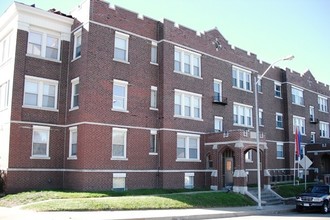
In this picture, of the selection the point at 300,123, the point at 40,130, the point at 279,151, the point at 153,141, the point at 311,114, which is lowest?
the point at 279,151

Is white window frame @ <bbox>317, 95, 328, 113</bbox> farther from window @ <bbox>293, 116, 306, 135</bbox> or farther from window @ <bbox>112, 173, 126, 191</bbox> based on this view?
window @ <bbox>112, 173, 126, 191</bbox>

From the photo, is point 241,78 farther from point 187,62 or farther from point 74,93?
point 74,93

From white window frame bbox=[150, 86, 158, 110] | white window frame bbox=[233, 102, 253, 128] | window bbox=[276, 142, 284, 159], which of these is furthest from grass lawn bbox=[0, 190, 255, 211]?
window bbox=[276, 142, 284, 159]

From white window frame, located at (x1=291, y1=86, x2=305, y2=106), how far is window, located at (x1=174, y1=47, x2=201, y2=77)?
17061 mm

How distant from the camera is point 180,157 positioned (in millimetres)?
29125

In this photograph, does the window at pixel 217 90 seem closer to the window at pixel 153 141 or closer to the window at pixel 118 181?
the window at pixel 153 141

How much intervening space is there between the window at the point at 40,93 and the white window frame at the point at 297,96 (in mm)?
28447

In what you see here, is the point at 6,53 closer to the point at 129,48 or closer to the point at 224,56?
the point at 129,48

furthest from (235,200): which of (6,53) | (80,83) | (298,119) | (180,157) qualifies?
(298,119)

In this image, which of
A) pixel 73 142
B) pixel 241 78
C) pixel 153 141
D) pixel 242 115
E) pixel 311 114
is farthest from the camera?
pixel 311 114

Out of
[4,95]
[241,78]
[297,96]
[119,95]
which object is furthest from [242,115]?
[4,95]

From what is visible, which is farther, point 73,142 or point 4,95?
point 4,95

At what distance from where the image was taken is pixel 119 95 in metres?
26.6

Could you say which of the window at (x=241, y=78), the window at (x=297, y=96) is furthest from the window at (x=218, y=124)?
the window at (x=297, y=96)
